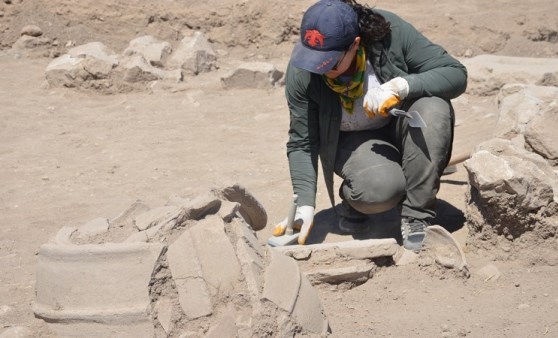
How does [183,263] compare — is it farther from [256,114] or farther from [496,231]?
[256,114]

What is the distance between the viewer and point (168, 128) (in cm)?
655

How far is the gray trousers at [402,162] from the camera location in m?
3.83

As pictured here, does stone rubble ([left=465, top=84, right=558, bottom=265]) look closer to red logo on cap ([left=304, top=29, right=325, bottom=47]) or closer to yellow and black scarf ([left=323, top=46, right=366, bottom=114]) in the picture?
yellow and black scarf ([left=323, top=46, right=366, bottom=114])

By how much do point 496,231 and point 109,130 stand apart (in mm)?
3759

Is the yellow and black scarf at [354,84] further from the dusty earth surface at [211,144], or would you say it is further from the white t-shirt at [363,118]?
the dusty earth surface at [211,144]

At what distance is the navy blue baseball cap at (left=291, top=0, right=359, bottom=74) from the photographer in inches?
138

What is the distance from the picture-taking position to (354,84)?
3740 mm

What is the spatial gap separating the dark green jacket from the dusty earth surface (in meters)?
0.46

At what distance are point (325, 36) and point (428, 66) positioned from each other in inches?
25.5

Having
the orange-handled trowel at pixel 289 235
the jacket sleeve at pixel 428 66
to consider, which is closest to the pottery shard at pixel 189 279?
the orange-handled trowel at pixel 289 235

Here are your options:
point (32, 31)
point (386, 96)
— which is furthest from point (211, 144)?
point (32, 31)

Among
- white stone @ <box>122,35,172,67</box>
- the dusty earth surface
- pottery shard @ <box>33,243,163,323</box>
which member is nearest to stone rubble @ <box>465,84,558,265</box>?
the dusty earth surface

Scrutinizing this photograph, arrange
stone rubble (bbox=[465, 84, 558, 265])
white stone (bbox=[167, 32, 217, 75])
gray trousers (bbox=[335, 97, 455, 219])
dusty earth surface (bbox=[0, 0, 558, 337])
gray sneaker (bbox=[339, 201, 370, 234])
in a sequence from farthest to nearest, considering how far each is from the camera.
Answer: white stone (bbox=[167, 32, 217, 75]), gray sneaker (bbox=[339, 201, 370, 234]), gray trousers (bbox=[335, 97, 455, 219]), stone rubble (bbox=[465, 84, 558, 265]), dusty earth surface (bbox=[0, 0, 558, 337])

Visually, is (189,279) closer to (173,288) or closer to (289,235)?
(173,288)
